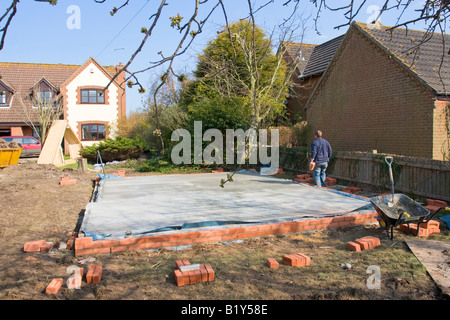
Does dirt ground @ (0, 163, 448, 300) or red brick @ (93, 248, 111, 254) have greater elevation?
red brick @ (93, 248, 111, 254)

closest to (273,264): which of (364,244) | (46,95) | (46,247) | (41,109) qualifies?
(364,244)

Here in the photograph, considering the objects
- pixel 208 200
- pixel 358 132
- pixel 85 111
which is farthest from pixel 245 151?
pixel 85 111

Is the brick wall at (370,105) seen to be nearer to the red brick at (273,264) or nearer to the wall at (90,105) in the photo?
the red brick at (273,264)

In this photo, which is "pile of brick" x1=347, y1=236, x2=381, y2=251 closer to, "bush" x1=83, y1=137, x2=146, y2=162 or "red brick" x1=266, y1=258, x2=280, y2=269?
"red brick" x1=266, y1=258, x2=280, y2=269

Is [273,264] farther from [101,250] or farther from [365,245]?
[101,250]

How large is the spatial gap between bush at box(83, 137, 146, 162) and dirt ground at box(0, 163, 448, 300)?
1374 centimetres

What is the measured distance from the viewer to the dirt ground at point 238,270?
11.8 feet

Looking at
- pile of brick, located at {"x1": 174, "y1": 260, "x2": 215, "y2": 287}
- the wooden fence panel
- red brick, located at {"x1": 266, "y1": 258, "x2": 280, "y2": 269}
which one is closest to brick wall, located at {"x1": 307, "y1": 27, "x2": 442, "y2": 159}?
the wooden fence panel

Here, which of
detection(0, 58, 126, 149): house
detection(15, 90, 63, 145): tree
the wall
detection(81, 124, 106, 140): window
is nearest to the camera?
detection(15, 90, 63, 145): tree

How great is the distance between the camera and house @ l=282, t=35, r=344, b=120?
19359 mm

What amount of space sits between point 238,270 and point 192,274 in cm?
66
